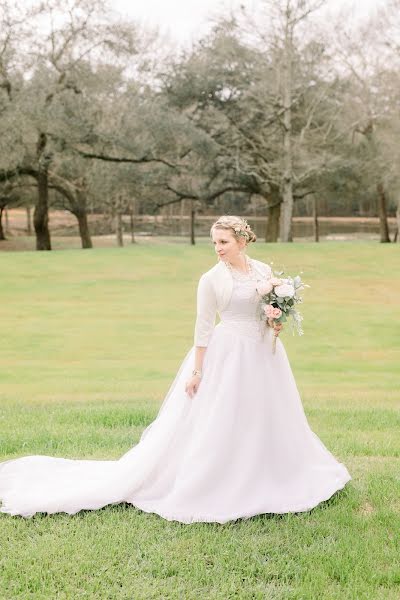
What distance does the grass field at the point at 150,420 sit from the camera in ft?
12.7

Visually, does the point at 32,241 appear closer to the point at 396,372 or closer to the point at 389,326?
the point at 389,326

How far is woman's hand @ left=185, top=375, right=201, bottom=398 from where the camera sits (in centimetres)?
475

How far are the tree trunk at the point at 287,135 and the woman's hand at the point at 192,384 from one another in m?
30.8

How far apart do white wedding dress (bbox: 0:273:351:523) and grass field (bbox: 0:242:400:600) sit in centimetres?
13

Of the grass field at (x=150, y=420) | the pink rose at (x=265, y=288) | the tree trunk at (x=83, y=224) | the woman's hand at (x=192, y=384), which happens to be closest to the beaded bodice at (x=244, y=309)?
the pink rose at (x=265, y=288)

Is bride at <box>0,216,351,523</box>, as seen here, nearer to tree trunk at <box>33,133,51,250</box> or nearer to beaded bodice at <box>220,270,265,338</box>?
beaded bodice at <box>220,270,265,338</box>

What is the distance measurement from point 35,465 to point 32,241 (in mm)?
46348

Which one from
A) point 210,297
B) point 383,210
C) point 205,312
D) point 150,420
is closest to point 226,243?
point 210,297

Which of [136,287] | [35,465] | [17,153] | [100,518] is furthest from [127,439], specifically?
[17,153]

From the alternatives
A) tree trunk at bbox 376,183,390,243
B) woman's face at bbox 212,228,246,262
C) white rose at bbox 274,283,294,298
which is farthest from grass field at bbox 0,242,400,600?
tree trunk at bbox 376,183,390,243

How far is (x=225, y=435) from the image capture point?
4.67 metres

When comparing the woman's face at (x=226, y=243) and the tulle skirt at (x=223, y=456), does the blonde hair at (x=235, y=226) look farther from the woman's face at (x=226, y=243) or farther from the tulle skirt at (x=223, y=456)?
the tulle skirt at (x=223, y=456)

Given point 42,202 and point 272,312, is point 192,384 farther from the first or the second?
point 42,202

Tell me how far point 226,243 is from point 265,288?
16.0 inches
